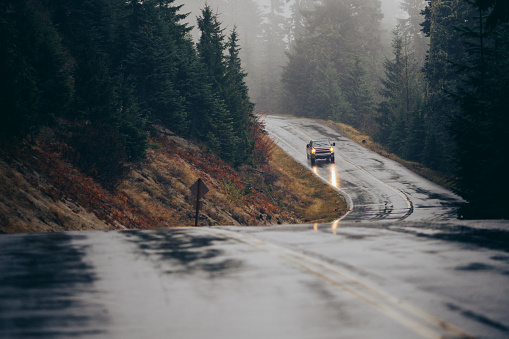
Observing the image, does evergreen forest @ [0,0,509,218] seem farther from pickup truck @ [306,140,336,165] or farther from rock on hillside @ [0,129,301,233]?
pickup truck @ [306,140,336,165]

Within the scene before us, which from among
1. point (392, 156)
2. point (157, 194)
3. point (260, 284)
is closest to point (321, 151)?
point (392, 156)

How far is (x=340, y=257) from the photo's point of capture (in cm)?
490

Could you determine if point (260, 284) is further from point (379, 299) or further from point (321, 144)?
point (321, 144)

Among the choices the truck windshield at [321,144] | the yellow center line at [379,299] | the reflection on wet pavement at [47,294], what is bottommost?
the reflection on wet pavement at [47,294]

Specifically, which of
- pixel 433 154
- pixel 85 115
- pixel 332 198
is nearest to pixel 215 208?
pixel 85 115

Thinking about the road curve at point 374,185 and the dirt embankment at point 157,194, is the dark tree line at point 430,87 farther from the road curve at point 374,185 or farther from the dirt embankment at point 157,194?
the dirt embankment at point 157,194

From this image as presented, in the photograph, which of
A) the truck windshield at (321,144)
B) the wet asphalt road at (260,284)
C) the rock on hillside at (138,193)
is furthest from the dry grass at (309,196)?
the wet asphalt road at (260,284)

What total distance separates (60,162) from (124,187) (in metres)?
3.79

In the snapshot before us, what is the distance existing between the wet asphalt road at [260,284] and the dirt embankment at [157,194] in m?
8.72

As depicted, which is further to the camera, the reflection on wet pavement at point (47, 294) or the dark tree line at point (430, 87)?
the dark tree line at point (430, 87)

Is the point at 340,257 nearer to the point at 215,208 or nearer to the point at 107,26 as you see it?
the point at 215,208

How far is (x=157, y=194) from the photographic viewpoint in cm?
2364

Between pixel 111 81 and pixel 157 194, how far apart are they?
664cm

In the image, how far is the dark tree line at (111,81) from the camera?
18203 millimetres
